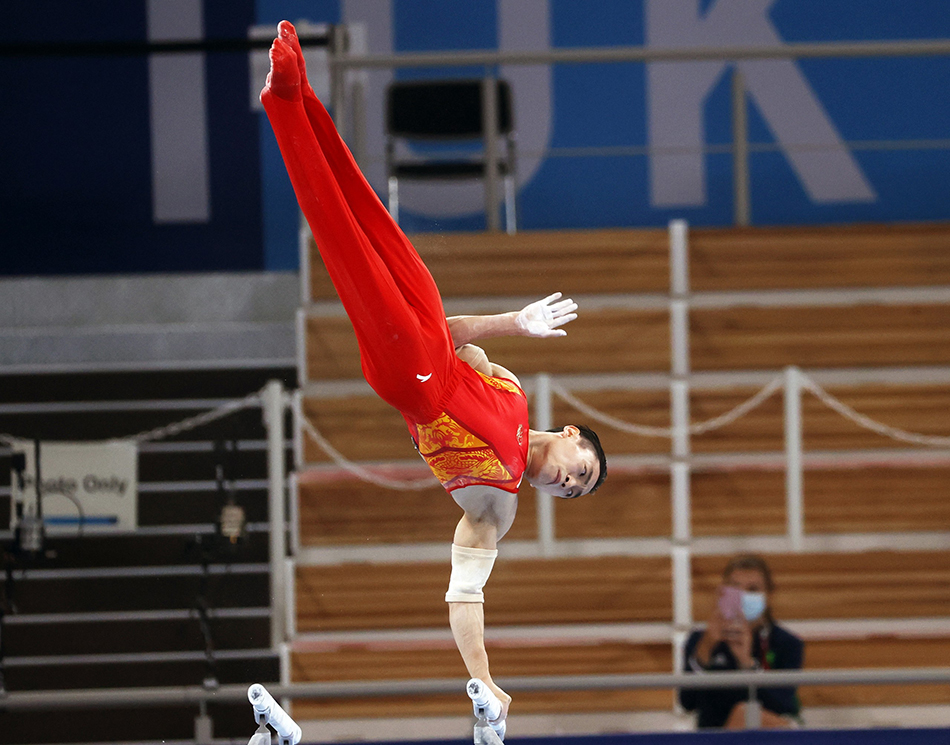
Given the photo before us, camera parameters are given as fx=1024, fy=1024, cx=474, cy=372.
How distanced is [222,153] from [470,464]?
14.5 ft

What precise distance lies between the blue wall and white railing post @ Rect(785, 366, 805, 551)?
6.06 feet

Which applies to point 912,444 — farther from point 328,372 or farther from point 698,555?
point 328,372

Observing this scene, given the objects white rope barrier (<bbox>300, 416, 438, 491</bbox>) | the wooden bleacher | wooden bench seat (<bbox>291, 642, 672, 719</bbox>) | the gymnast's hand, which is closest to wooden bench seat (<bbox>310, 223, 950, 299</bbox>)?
the wooden bleacher

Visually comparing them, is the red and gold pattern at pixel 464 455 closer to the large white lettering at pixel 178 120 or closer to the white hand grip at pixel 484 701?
the white hand grip at pixel 484 701

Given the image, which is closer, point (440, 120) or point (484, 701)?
point (484, 701)

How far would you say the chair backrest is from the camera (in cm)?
511

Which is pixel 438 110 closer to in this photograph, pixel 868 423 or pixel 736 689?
pixel 868 423

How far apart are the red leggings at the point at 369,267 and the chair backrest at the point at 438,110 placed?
3267 millimetres

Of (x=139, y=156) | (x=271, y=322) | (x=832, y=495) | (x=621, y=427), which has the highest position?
(x=139, y=156)

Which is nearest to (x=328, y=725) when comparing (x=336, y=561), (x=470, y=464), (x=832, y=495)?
(x=336, y=561)

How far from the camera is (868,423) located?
445 cm

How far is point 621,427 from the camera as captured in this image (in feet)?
14.5

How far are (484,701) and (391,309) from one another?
0.72m

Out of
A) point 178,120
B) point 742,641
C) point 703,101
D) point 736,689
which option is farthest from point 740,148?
point 178,120
